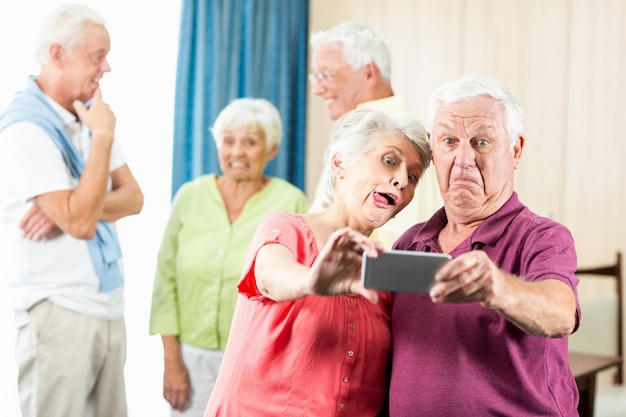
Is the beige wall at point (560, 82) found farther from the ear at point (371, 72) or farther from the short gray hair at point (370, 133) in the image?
the short gray hair at point (370, 133)

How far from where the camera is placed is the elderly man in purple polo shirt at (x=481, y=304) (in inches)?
53.1

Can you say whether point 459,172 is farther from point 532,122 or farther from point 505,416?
point 532,122

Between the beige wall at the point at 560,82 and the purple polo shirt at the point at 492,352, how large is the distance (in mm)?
2157

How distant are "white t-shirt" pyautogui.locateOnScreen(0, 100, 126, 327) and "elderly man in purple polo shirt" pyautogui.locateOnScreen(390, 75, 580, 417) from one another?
0.87 meters

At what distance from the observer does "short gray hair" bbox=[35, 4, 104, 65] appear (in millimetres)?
1935

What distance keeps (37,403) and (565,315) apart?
1295 millimetres

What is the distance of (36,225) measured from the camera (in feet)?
6.07

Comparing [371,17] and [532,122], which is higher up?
[371,17]

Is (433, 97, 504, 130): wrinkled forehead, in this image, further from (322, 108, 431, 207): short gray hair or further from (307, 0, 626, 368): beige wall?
(307, 0, 626, 368): beige wall

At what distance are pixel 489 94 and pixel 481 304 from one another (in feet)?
1.31

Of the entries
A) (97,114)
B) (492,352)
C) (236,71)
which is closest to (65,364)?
(97,114)

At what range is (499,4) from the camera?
A: 12.2ft

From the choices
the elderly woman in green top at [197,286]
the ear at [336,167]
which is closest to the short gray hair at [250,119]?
the elderly woman in green top at [197,286]

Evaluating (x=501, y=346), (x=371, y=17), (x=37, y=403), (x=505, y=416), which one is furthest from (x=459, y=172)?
(x=371, y=17)
